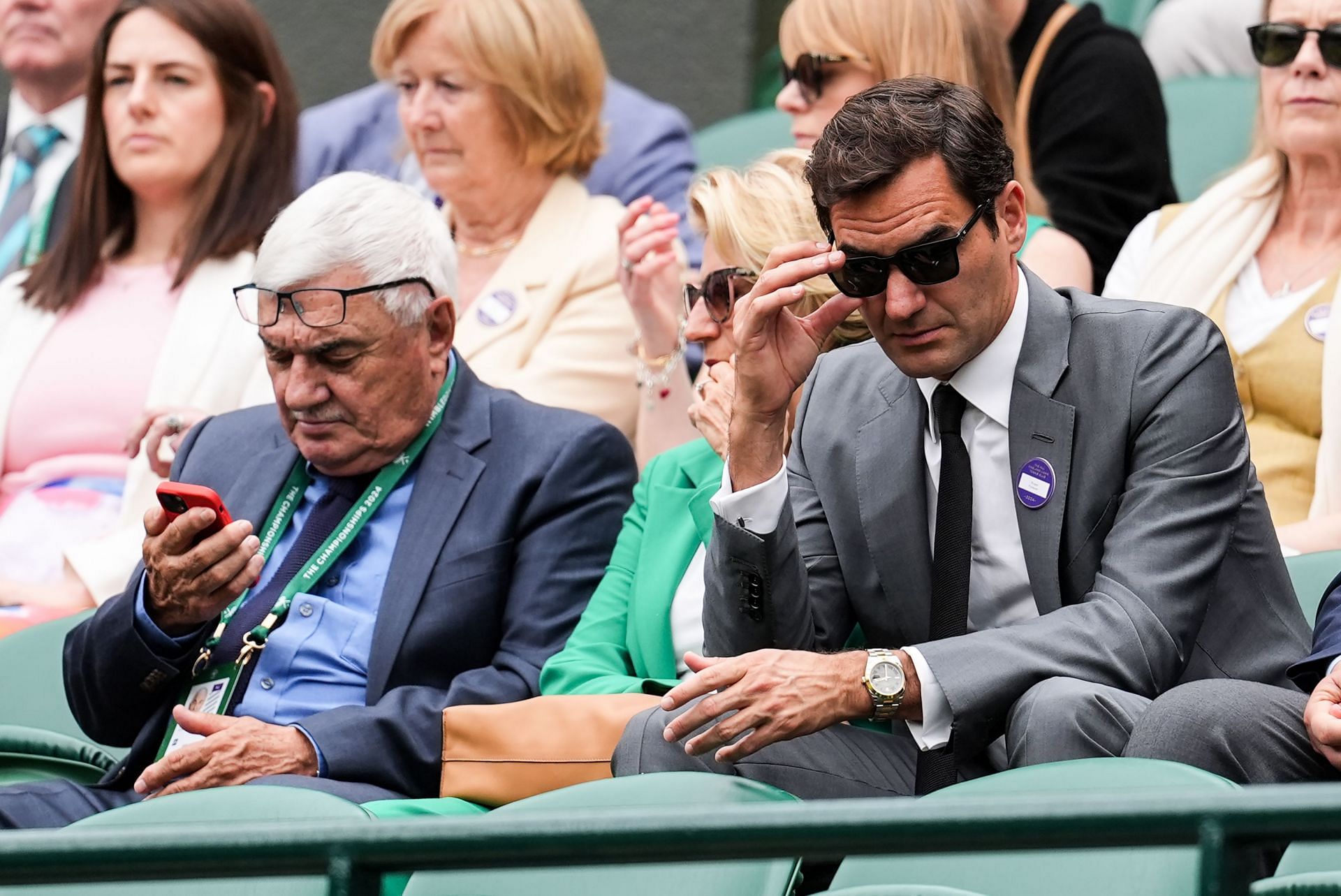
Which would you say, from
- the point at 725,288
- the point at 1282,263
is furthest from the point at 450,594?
the point at 1282,263

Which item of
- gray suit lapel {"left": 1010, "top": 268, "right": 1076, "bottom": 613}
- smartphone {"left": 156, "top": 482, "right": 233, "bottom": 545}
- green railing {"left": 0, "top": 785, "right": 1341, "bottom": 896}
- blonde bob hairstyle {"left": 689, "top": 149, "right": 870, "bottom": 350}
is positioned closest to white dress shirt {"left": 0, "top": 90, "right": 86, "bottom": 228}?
smartphone {"left": 156, "top": 482, "right": 233, "bottom": 545}

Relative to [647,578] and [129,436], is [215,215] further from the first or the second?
[647,578]

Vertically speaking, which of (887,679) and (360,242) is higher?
(360,242)

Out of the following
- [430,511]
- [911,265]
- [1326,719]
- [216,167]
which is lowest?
[430,511]

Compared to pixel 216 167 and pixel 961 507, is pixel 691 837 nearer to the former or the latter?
pixel 961 507

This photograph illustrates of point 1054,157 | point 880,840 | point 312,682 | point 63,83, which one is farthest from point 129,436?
point 880,840

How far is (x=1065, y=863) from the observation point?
2.25m

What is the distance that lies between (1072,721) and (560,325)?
2.31 m

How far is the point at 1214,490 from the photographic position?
112 inches

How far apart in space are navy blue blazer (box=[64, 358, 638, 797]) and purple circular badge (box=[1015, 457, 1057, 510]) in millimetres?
988

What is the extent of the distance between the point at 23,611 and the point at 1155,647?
2.56 meters

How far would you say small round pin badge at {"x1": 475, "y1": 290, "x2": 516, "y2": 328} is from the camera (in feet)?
15.4

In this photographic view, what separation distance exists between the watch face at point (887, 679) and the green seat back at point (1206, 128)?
3.34 metres

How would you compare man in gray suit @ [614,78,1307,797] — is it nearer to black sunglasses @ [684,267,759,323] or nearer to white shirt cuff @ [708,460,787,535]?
white shirt cuff @ [708,460,787,535]
